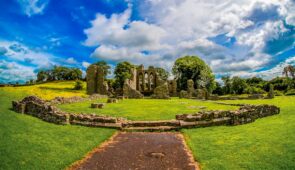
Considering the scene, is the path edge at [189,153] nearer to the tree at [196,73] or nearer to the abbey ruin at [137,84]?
the abbey ruin at [137,84]

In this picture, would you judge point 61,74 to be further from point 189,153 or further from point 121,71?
point 189,153

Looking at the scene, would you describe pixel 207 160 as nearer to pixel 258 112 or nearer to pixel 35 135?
pixel 35 135

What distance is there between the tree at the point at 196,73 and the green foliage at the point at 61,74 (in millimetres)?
53830

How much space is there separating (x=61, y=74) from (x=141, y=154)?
109 metres

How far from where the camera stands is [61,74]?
4392 inches

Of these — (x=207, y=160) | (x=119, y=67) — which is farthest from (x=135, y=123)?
(x=119, y=67)

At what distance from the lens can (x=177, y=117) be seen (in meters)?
18.5

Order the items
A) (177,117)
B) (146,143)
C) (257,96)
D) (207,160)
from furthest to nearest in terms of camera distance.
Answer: (257,96)
(177,117)
(146,143)
(207,160)

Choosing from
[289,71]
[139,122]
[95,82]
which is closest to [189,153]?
[139,122]

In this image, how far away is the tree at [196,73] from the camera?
247 feet

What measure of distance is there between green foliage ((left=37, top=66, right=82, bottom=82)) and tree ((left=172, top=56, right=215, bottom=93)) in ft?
177

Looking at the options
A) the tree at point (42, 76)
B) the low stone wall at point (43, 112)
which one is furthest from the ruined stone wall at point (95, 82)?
the tree at point (42, 76)

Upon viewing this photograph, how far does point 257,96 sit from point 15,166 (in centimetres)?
4914

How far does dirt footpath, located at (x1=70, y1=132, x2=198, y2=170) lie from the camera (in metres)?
9.03
